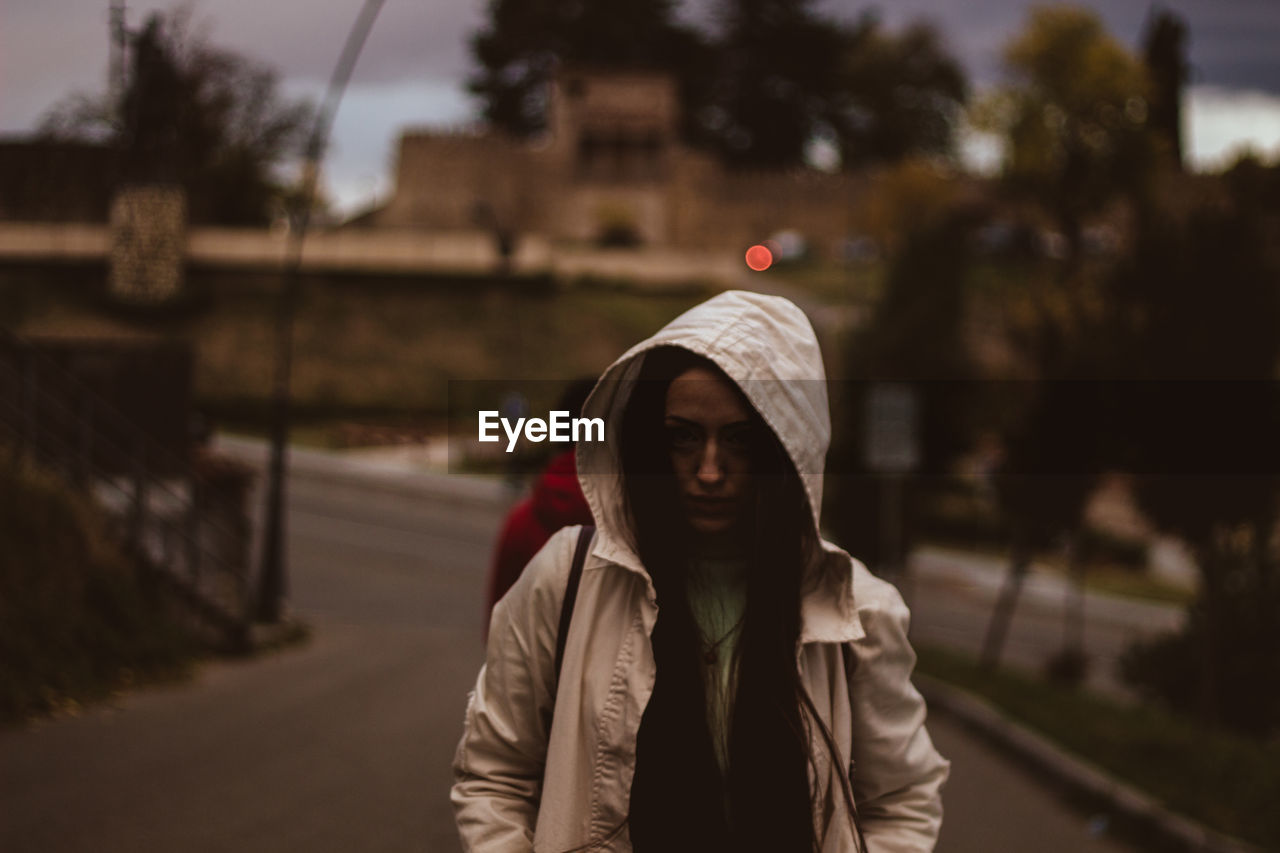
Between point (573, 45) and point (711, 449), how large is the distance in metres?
73.8

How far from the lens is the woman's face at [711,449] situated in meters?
2.44

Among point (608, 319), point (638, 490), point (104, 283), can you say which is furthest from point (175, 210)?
point (638, 490)

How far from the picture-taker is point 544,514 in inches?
159

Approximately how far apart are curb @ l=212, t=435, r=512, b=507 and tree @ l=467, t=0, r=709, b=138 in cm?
4460

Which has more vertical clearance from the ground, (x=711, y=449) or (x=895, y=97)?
(x=895, y=97)

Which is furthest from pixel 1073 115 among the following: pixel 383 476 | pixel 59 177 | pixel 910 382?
pixel 59 177

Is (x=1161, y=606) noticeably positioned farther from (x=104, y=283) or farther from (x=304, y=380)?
(x=104, y=283)

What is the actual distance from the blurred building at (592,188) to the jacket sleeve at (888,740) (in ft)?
243

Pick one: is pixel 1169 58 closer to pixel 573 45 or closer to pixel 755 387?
pixel 573 45

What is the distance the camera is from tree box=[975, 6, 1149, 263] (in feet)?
202

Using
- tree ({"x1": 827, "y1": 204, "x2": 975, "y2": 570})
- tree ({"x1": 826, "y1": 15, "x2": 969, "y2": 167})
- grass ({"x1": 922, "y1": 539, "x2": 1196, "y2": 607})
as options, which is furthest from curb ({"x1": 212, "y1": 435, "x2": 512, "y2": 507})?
tree ({"x1": 826, "y1": 15, "x2": 969, "y2": 167})

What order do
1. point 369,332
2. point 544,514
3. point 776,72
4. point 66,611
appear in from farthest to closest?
point 776,72 → point 369,332 → point 66,611 → point 544,514

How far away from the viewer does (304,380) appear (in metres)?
42.8

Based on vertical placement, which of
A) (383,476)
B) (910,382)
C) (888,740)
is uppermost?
(888,740)
